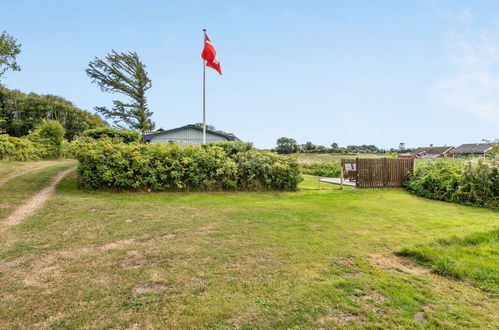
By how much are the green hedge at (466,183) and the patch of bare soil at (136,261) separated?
36.1 ft

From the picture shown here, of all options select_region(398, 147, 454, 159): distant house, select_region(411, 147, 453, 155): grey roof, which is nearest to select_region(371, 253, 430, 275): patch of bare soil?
select_region(398, 147, 454, 159): distant house

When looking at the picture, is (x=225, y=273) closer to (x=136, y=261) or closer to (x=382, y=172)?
(x=136, y=261)

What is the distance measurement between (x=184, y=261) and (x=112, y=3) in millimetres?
12599

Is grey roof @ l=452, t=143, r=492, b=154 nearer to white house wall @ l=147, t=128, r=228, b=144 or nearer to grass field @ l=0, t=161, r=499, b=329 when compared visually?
white house wall @ l=147, t=128, r=228, b=144

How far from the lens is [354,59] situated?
1336 cm

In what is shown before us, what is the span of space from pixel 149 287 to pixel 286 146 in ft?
132

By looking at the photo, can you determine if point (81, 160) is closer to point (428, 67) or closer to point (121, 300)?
point (121, 300)

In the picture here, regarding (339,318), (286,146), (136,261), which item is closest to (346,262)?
(339,318)

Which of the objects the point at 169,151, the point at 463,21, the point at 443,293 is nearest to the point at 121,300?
the point at 443,293

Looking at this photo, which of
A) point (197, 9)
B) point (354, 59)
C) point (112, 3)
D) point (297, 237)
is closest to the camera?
point (297, 237)

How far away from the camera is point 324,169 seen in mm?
20078

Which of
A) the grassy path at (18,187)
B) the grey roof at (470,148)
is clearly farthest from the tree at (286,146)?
the grey roof at (470,148)

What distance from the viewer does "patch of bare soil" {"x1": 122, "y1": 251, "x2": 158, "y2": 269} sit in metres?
3.11

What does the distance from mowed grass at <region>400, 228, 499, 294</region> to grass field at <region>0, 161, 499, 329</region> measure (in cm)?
13
